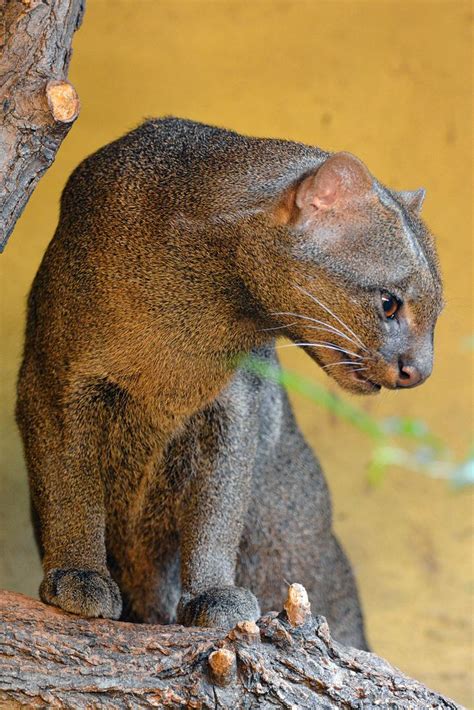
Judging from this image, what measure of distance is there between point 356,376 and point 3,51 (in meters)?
1.51

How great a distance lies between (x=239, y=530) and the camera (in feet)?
14.8

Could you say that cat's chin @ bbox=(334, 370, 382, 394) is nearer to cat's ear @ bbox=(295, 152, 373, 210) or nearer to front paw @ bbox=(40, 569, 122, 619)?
cat's ear @ bbox=(295, 152, 373, 210)

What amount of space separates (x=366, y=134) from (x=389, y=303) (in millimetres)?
2638

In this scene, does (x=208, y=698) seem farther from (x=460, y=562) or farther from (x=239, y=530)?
(x=460, y=562)

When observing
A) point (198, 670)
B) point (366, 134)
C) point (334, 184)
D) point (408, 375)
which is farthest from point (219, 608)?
point (366, 134)

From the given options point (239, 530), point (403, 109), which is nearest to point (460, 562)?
point (239, 530)

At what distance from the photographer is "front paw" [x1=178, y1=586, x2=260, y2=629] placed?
4016mm

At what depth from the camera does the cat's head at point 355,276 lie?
367 centimetres

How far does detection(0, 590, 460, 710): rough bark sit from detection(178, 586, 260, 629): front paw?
0.39 metres

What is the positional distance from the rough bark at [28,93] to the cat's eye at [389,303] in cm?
111

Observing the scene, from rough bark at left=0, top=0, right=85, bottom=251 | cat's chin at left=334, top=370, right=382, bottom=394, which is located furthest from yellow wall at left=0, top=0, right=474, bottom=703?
rough bark at left=0, top=0, right=85, bottom=251

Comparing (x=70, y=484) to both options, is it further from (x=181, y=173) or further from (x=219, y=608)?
(x=181, y=173)

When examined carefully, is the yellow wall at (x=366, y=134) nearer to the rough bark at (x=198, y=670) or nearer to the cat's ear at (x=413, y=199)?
the cat's ear at (x=413, y=199)

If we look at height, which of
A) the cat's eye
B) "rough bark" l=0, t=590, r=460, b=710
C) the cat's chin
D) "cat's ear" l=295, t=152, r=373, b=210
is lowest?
"rough bark" l=0, t=590, r=460, b=710
